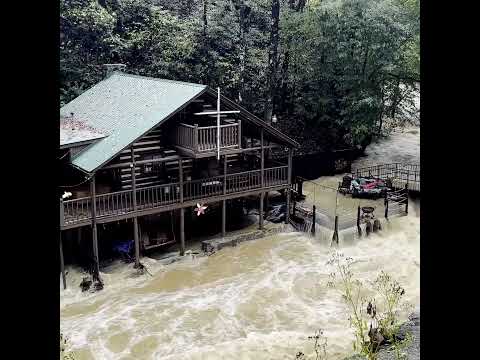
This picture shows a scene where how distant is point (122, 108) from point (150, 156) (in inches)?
110

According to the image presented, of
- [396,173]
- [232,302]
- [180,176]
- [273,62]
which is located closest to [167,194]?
[180,176]

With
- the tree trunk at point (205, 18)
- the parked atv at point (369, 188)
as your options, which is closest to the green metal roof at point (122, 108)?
the tree trunk at point (205, 18)

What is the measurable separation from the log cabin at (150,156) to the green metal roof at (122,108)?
2.0 inches

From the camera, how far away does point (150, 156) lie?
2244 cm

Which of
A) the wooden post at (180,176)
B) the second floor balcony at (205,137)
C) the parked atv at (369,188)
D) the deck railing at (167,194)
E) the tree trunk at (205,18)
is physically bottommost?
the parked atv at (369,188)

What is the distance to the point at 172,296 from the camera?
1988cm

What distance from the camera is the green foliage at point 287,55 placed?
33.1 metres

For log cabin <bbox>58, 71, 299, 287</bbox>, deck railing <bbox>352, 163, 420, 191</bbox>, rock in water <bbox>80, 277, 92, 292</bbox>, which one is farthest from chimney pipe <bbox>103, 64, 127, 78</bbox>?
deck railing <bbox>352, 163, 420, 191</bbox>

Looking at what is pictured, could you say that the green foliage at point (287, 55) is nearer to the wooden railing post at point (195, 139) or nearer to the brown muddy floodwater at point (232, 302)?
the brown muddy floodwater at point (232, 302)

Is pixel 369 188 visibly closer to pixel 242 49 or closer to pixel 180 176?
pixel 180 176

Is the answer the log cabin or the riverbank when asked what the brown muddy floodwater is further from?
the riverbank
